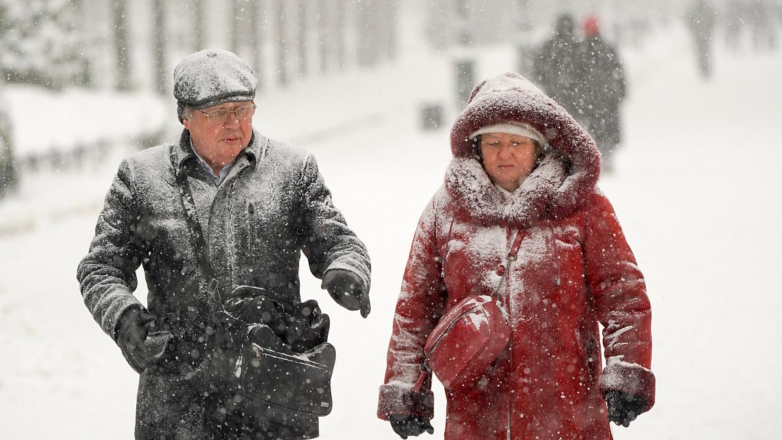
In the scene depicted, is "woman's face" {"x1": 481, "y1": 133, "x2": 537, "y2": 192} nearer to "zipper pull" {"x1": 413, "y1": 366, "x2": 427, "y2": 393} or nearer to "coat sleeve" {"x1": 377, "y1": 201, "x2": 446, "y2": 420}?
"coat sleeve" {"x1": 377, "y1": 201, "x2": 446, "y2": 420}

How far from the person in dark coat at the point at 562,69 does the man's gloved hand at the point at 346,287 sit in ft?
29.1

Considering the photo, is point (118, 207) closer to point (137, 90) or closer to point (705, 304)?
point (705, 304)

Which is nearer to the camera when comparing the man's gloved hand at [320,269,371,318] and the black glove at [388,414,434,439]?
the man's gloved hand at [320,269,371,318]

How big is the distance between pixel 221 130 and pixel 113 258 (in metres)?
0.60

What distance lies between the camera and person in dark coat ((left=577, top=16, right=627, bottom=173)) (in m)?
11.9

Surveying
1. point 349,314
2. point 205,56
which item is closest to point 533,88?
point 205,56

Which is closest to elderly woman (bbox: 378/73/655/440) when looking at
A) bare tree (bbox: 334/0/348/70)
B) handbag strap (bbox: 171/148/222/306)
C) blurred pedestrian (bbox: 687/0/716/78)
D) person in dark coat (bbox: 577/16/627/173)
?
handbag strap (bbox: 171/148/222/306)

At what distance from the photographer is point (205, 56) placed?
3.46m

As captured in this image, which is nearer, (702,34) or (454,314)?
(454,314)

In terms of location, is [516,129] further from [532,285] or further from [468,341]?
[468,341]

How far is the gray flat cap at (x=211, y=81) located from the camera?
3332 mm

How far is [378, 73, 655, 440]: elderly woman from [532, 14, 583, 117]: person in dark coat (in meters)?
8.52

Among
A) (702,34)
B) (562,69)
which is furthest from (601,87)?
(702,34)

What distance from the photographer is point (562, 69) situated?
38.5ft
